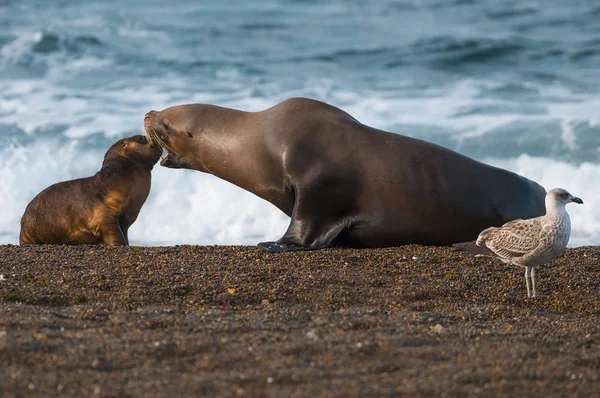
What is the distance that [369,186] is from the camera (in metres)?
8.03

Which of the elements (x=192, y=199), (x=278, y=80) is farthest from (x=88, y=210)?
(x=278, y=80)

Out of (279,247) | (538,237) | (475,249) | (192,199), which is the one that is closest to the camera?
(538,237)

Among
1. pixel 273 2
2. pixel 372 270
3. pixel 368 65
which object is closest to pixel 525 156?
pixel 368 65

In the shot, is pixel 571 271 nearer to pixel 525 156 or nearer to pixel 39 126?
pixel 525 156

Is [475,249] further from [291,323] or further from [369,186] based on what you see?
[291,323]

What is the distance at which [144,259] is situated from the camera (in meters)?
7.21

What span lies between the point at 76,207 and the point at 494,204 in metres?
3.71

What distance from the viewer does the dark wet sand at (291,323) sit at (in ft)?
12.8

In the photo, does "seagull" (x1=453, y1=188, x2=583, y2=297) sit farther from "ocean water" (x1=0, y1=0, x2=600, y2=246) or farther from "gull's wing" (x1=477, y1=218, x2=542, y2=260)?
"ocean water" (x1=0, y1=0, x2=600, y2=246)

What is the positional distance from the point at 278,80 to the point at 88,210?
11848 mm

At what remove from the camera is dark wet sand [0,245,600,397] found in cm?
391

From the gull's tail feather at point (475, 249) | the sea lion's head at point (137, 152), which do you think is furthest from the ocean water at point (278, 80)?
the gull's tail feather at point (475, 249)

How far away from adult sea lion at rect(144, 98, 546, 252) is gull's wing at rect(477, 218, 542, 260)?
58.7 inches

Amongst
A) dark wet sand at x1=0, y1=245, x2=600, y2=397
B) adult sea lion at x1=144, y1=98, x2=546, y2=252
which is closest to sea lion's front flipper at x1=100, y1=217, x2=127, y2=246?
dark wet sand at x1=0, y1=245, x2=600, y2=397
